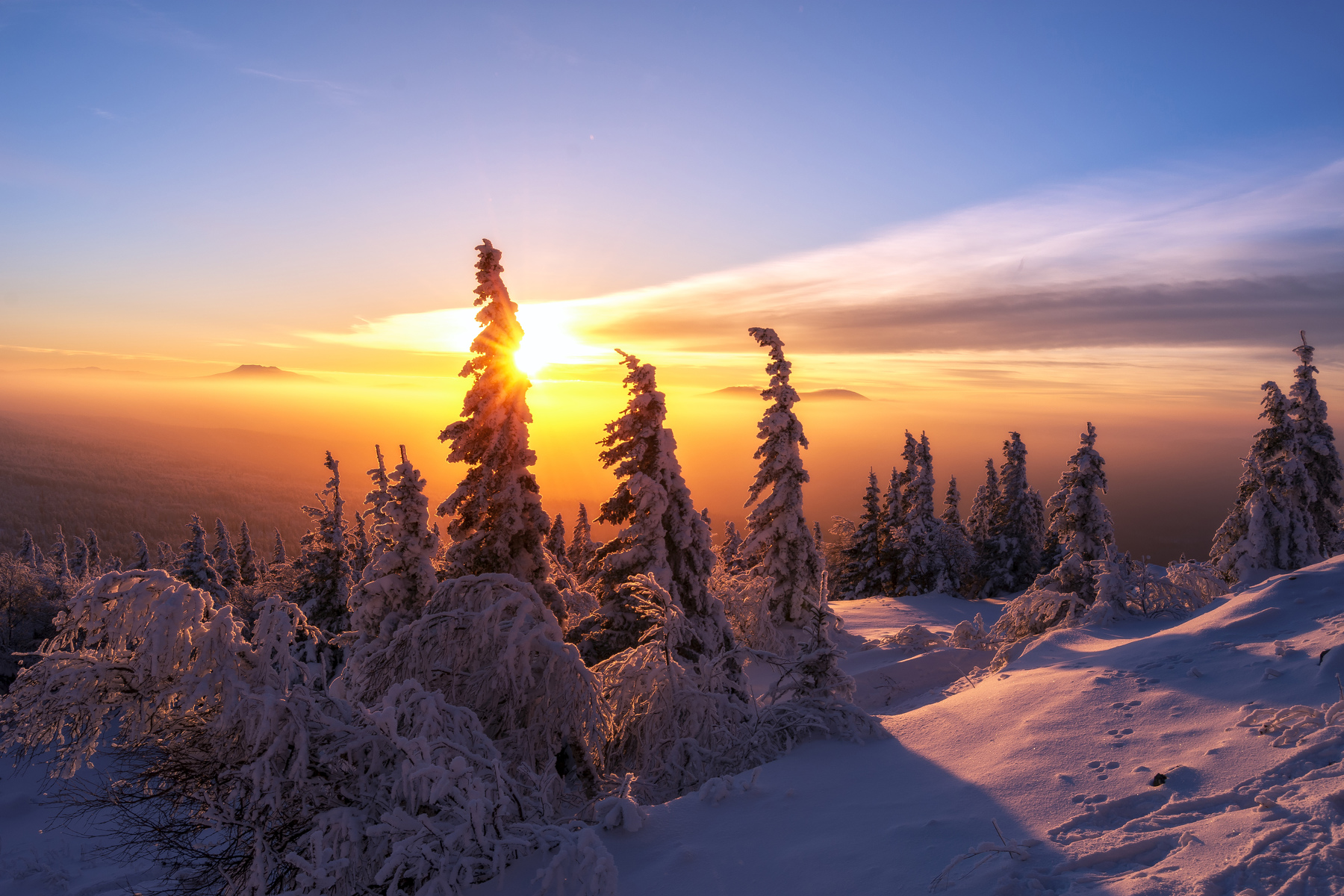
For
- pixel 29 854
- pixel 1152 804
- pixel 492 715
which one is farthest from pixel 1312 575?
pixel 29 854

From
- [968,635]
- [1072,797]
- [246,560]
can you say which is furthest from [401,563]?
[246,560]

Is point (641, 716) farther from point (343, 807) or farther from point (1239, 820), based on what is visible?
point (1239, 820)

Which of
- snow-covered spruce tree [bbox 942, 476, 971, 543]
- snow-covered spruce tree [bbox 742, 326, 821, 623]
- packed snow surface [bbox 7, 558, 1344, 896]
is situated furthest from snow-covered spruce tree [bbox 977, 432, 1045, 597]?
packed snow surface [bbox 7, 558, 1344, 896]

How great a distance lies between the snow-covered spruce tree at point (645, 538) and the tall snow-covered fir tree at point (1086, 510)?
2273cm

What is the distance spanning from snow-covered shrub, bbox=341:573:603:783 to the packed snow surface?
2.21 metres

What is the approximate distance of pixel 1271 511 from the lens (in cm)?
2483

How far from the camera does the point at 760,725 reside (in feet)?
29.9

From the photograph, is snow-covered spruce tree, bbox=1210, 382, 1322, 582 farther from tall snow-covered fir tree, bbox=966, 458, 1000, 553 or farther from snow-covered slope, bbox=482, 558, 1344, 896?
tall snow-covered fir tree, bbox=966, 458, 1000, 553

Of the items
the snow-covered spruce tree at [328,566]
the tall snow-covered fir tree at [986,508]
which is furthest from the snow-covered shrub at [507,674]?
the tall snow-covered fir tree at [986,508]

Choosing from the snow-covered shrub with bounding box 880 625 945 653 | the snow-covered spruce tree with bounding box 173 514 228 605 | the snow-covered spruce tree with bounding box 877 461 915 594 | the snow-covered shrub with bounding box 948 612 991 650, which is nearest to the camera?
the snow-covered shrub with bounding box 948 612 991 650

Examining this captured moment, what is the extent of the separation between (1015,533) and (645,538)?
4022cm

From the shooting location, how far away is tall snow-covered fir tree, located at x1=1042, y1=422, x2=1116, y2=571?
31500 millimetres

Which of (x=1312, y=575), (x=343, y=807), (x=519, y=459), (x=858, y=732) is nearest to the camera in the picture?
(x=343, y=807)

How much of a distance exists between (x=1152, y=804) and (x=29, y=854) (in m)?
26.1
